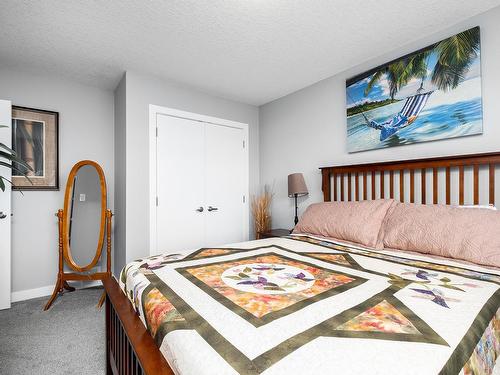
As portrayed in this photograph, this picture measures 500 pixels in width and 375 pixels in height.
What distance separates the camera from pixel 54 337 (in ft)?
6.76

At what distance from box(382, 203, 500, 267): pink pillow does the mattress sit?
9 centimetres

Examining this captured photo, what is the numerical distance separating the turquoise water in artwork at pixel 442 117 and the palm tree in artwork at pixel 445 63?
0.30 feet

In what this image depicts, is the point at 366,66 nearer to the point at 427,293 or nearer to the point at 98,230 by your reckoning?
the point at 427,293

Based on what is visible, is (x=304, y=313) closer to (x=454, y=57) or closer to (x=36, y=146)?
(x=454, y=57)

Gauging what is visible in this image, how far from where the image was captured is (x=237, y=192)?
3760mm

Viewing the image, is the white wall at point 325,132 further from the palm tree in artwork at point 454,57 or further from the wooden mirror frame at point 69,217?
the wooden mirror frame at point 69,217

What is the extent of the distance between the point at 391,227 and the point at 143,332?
1.73m

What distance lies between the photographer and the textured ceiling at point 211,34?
1876 millimetres

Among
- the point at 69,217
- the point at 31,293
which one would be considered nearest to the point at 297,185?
the point at 69,217

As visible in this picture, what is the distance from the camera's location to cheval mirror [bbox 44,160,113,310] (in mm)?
2754

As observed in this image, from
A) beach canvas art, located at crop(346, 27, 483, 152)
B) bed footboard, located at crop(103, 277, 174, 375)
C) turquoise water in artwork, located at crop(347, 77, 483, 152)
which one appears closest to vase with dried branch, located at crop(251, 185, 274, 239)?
beach canvas art, located at crop(346, 27, 483, 152)

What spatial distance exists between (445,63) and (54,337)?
377cm

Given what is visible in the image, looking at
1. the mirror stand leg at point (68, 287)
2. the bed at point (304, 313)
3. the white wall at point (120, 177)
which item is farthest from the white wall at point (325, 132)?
the mirror stand leg at point (68, 287)

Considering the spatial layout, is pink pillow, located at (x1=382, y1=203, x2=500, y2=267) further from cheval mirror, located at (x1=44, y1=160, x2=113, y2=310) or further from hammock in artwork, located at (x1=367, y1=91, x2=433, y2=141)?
cheval mirror, located at (x1=44, y1=160, x2=113, y2=310)
